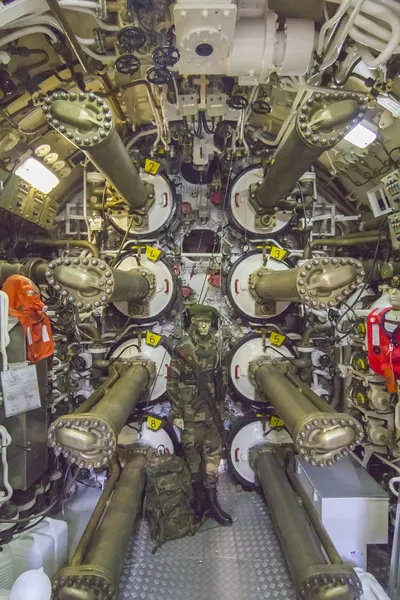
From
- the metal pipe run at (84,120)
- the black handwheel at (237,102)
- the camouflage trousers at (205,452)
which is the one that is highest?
the black handwheel at (237,102)

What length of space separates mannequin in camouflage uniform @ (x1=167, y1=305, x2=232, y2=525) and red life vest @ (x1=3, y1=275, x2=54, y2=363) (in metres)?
1.09

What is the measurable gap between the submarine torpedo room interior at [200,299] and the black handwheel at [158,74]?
0.01 metres

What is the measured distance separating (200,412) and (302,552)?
1.24 m

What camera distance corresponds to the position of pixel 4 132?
2.78 metres

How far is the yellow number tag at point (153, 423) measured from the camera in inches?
144

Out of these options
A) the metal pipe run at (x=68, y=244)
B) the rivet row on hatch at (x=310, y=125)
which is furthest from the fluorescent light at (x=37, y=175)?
the rivet row on hatch at (x=310, y=125)

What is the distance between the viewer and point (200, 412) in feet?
10.0

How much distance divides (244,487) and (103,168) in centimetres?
328

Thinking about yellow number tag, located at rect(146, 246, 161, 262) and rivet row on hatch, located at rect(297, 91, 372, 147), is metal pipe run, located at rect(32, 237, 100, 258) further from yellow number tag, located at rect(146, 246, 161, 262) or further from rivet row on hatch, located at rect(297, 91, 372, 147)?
rivet row on hatch, located at rect(297, 91, 372, 147)

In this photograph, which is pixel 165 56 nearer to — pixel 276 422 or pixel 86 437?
pixel 86 437

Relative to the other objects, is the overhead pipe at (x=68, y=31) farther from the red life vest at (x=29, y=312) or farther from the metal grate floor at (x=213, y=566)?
the metal grate floor at (x=213, y=566)

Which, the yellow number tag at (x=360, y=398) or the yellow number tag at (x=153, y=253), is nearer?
the yellow number tag at (x=360, y=398)

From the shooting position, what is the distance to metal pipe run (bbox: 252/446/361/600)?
1.89m

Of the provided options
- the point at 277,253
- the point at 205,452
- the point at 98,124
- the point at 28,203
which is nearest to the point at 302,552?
the point at 205,452
